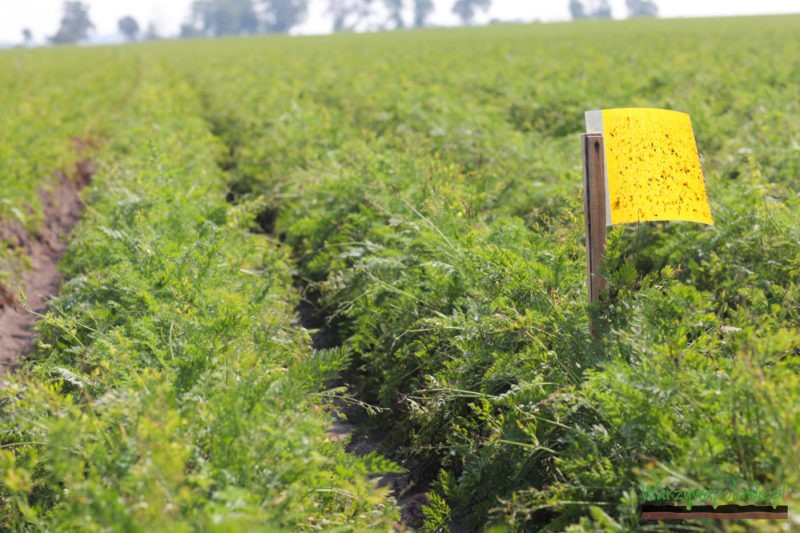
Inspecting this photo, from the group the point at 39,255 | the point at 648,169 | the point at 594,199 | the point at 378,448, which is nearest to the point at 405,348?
the point at 378,448

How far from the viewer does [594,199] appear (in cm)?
387

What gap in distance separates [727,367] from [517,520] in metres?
→ 1.20

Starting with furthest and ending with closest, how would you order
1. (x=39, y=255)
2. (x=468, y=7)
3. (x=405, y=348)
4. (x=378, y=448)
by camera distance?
(x=468, y=7) < (x=39, y=255) < (x=405, y=348) < (x=378, y=448)

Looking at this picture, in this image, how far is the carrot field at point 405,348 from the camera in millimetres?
2846

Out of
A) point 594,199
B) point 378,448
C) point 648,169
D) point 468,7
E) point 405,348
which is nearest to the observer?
point 648,169

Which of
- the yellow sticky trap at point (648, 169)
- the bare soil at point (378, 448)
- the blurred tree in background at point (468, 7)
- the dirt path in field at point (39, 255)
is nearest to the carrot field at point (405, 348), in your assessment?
the bare soil at point (378, 448)

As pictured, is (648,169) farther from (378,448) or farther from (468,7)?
(468,7)

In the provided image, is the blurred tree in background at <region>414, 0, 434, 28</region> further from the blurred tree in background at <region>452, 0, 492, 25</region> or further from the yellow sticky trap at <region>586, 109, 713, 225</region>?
the yellow sticky trap at <region>586, 109, 713, 225</region>

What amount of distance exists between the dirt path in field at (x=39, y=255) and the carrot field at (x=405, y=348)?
16cm

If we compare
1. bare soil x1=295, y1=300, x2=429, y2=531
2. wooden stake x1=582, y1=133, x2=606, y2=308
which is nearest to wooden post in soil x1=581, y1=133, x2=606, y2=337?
wooden stake x1=582, y1=133, x2=606, y2=308

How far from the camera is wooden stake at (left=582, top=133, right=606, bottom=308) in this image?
385 centimetres

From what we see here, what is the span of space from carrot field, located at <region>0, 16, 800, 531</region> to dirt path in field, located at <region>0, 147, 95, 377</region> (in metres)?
0.16

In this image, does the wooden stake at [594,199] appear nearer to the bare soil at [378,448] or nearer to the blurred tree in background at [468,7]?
the bare soil at [378,448]

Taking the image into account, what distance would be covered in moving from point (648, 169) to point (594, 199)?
0.31 metres
